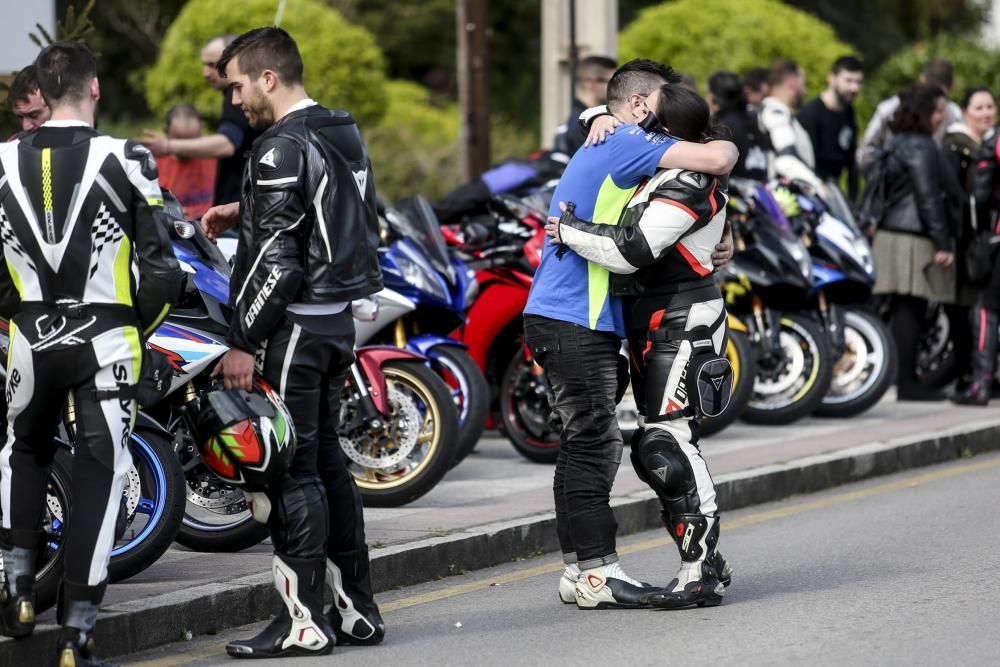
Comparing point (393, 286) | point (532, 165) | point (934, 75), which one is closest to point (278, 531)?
point (393, 286)

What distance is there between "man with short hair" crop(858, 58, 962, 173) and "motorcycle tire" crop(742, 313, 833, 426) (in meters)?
2.41

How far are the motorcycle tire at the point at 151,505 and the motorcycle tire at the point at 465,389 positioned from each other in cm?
227

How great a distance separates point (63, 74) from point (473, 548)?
2838mm

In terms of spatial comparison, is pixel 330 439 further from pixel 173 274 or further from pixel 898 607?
pixel 898 607

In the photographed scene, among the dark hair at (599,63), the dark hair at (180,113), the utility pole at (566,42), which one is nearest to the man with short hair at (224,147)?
the dark hair at (180,113)

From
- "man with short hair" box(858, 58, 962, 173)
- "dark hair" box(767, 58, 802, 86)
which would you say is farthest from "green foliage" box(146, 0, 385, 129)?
"dark hair" box(767, 58, 802, 86)

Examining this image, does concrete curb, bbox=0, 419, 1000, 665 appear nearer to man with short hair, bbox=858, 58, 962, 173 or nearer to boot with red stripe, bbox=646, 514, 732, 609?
boot with red stripe, bbox=646, 514, 732, 609

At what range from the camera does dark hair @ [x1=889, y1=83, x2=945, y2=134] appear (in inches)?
451

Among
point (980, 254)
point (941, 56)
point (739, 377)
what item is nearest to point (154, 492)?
point (739, 377)

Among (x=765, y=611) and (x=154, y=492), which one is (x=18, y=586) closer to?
(x=154, y=492)

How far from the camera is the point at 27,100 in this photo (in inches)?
286

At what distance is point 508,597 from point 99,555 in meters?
1.93

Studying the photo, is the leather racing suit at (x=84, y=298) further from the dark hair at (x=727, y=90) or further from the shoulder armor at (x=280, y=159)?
the dark hair at (x=727, y=90)

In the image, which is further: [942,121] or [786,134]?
[942,121]
